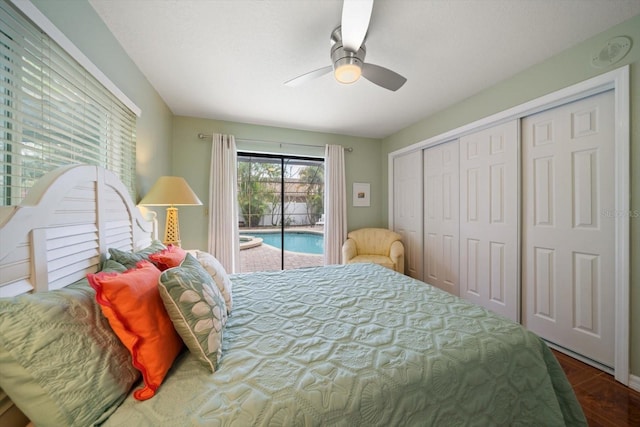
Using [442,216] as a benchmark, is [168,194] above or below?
above

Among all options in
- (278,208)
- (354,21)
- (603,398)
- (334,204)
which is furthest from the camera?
(278,208)

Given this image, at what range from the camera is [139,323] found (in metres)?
0.80

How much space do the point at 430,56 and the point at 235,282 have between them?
7.88 feet

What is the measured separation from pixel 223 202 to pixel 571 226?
3.65 meters

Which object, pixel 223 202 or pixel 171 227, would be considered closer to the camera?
pixel 171 227

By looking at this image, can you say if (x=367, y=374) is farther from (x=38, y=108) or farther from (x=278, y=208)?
(x=278, y=208)

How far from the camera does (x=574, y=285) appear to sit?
1923mm

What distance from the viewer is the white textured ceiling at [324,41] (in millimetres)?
1478

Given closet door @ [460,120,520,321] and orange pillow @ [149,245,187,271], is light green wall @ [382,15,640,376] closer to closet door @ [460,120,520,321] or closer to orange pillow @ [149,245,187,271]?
closet door @ [460,120,520,321]

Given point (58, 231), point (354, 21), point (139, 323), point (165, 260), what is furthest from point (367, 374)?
point (354, 21)

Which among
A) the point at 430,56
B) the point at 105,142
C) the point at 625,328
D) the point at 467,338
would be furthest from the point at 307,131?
the point at 625,328

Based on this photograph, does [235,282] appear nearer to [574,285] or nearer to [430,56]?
[430,56]

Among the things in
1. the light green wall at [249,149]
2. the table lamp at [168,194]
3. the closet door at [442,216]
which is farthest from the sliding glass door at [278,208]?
the closet door at [442,216]

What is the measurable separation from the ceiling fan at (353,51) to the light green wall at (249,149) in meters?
1.82
